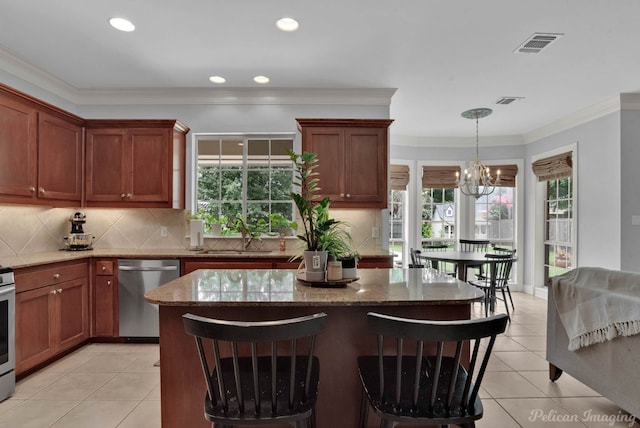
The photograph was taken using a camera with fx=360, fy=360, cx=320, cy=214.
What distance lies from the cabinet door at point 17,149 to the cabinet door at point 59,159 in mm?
81

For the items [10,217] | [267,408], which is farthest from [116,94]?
[267,408]

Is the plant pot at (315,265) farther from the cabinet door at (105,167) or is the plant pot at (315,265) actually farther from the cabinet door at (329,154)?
the cabinet door at (105,167)

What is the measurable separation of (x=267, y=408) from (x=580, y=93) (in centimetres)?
484

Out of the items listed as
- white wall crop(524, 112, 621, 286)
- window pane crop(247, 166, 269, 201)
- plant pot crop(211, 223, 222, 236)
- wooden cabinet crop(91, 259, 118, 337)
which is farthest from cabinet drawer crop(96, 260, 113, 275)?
white wall crop(524, 112, 621, 286)

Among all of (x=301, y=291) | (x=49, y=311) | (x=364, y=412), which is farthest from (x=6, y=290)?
(x=364, y=412)

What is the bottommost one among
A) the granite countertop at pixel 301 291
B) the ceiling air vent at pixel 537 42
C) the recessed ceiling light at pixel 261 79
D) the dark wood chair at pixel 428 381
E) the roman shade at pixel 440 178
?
the dark wood chair at pixel 428 381

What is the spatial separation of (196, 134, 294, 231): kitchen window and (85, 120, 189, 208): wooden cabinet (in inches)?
20.0

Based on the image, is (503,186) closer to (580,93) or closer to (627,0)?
(580,93)

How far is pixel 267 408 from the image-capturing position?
139 cm

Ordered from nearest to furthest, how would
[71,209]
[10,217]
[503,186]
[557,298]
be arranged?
[557,298]
[10,217]
[71,209]
[503,186]

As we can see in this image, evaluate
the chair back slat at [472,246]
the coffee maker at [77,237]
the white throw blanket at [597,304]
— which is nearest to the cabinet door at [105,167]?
the coffee maker at [77,237]

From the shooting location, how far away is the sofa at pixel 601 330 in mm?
2045

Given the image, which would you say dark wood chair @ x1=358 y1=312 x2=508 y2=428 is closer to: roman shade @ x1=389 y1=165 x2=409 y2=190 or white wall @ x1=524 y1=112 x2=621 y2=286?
white wall @ x1=524 y1=112 x2=621 y2=286

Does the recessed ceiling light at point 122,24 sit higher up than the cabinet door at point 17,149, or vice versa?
the recessed ceiling light at point 122,24
